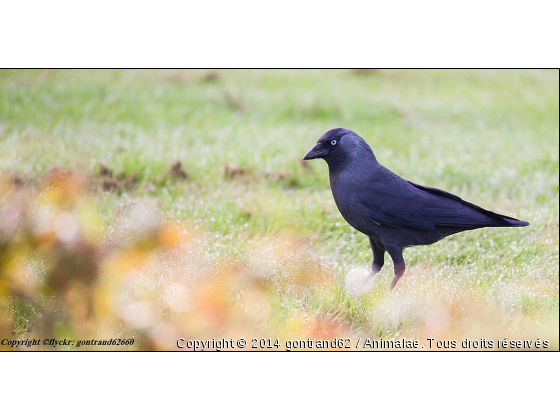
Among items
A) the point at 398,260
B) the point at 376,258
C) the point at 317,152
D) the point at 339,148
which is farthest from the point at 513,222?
the point at 317,152

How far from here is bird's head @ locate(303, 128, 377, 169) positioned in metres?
4.27

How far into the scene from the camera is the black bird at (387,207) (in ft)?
13.9

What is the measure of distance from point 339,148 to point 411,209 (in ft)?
Answer: 2.38

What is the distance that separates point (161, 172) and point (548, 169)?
180 inches

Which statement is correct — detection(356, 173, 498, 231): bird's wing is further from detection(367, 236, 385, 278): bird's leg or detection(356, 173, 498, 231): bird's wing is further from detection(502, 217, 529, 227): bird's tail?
detection(367, 236, 385, 278): bird's leg

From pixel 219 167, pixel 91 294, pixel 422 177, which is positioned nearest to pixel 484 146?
pixel 422 177

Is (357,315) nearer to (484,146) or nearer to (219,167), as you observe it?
(219,167)

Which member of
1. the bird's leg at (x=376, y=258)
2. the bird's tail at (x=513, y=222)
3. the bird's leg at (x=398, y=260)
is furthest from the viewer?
the bird's leg at (x=376, y=258)

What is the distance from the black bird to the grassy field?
1.39ft

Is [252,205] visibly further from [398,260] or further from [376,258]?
[398,260]

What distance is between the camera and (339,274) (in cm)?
457

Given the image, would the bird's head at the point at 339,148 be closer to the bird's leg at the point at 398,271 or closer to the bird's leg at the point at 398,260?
the bird's leg at the point at 398,260

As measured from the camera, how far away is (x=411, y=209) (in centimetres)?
427

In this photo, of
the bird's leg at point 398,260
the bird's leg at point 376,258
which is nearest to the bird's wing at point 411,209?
the bird's leg at point 398,260
